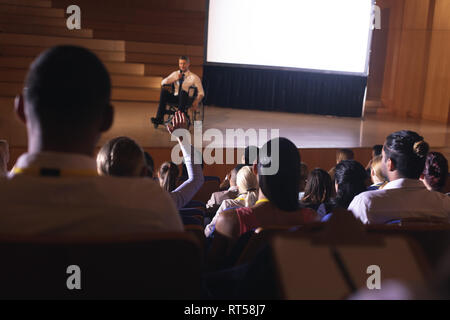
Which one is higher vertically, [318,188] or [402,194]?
[402,194]

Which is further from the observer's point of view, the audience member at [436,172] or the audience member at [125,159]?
the audience member at [436,172]

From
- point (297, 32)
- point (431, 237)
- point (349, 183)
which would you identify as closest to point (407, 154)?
point (349, 183)

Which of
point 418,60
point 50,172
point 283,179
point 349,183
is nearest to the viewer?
point 50,172

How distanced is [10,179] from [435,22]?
9.76 meters

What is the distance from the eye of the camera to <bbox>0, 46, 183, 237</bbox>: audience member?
0.92 m

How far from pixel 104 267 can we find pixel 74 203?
150 millimetres

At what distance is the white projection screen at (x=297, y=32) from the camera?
8.65m

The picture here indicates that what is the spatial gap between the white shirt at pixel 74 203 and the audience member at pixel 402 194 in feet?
3.85

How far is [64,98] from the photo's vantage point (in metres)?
0.95

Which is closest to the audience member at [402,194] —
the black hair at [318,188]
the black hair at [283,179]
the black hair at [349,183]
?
the black hair at [349,183]

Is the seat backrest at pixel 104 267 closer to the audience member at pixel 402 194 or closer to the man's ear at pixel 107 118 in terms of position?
the man's ear at pixel 107 118

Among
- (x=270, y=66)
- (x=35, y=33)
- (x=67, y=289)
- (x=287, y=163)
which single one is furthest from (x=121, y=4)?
(x=67, y=289)

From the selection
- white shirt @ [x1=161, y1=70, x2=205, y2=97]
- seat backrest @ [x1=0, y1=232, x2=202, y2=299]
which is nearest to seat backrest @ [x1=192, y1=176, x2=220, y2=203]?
seat backrest @ [x1=0, y1=232, x2=202, y2=299]

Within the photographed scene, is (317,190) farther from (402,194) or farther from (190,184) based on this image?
(190,184)
